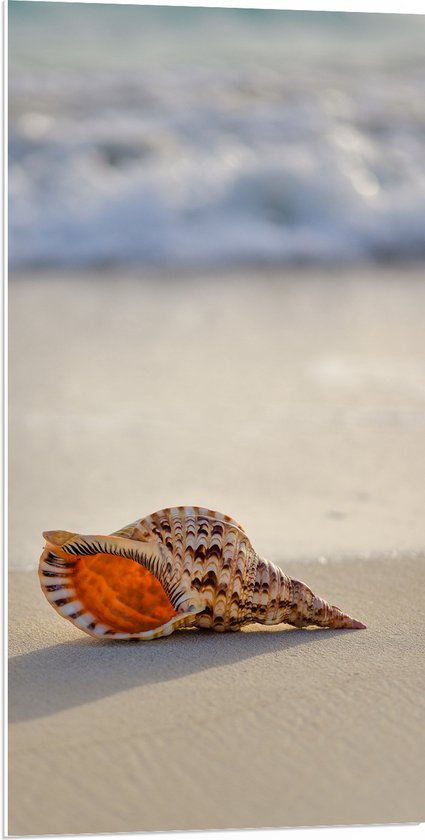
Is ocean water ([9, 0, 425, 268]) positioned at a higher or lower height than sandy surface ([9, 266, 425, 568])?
higher

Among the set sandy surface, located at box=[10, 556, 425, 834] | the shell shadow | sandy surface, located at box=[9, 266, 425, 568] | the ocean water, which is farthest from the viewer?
the ocean water

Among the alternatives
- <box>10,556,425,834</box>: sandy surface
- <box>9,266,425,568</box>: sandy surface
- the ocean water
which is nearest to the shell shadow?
<box>10,556,425,834</box>: sandy surface

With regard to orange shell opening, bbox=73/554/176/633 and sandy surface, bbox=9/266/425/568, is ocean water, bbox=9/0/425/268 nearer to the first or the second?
sandy surface, bbox=9/266/425/568

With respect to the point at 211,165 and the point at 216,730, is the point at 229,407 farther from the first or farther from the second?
the point at 211,165

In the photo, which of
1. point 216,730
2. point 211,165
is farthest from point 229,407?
point 211,165

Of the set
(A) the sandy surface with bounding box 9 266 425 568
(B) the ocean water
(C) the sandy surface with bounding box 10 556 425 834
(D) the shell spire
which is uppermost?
(B) the ocean water

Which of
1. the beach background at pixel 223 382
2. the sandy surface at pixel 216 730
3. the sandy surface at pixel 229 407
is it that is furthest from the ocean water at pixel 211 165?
the sandy surface at pixel 216 730
